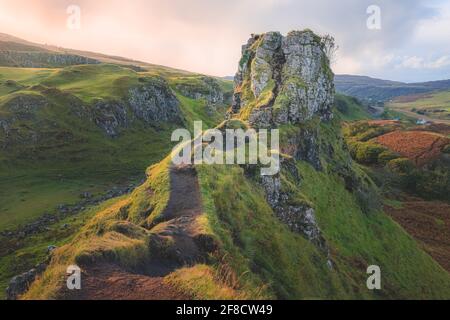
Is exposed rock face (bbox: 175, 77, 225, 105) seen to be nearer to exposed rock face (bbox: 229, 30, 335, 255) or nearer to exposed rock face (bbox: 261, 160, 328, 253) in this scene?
exposed rock face (bbox: 229, 30, 335, 255)

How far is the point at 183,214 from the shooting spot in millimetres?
23656

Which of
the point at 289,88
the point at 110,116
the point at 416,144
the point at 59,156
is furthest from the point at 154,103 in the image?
the point at 416,144

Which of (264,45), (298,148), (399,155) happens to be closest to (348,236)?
(298,148)

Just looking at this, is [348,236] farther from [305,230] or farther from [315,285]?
[315,285]

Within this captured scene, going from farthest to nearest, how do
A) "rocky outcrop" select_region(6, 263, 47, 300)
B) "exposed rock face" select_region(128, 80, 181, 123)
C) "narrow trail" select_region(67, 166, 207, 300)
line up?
"exposed rock face" select_region(128, 80, 181, 123)
"rocky outcrop" select_region(6, 263, 47, 300)
"narrow trail" select_region(67, 166, 207, 300)

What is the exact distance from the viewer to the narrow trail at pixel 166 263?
1673cm

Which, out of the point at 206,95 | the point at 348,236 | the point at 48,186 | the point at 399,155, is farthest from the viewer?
the point at 206,95

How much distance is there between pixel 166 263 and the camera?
65.0 ft

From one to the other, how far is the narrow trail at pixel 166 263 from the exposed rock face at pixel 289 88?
15355mm

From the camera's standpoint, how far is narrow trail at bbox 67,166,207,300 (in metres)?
16.7

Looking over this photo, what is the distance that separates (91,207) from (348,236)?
40.4 metres

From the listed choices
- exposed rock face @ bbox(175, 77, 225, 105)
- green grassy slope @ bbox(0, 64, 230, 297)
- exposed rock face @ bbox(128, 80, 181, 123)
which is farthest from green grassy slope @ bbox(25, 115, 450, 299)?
exposed rock face @ bbox(175, 77, 225, 105)

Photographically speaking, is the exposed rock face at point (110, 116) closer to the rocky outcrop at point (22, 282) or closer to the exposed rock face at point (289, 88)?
the exposed rock face at point (289, 88)

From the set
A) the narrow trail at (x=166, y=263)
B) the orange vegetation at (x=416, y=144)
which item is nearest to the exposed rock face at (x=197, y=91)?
the orange vegetation at (x=416, y=144)
